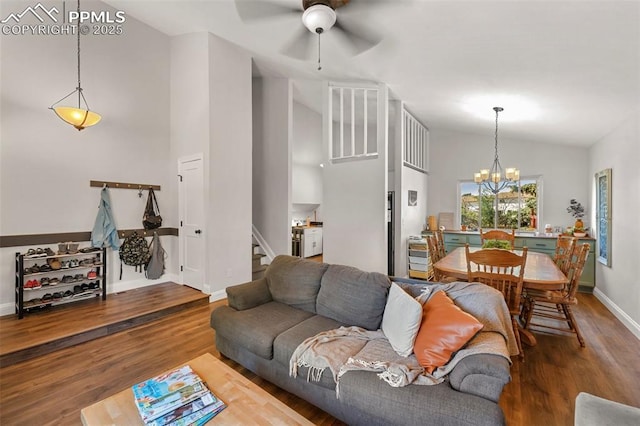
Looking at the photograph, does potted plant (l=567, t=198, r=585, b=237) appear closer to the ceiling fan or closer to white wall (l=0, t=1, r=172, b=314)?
the ceiling fan

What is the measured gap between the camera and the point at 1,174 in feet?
10.3

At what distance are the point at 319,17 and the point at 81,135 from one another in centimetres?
365

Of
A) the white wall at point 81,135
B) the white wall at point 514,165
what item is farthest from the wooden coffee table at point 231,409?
the white wall at point 514,165

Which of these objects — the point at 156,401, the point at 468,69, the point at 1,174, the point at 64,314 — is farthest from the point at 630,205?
the point at 1,174

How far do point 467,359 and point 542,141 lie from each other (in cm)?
565

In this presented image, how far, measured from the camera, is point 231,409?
1382 mm

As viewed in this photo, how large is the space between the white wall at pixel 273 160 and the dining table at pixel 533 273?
9.97 ft

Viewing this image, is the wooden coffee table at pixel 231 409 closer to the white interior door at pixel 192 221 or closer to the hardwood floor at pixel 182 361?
the hardwood floor at pixel 182 361

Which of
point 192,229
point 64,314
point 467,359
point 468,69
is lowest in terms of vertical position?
point 64,314

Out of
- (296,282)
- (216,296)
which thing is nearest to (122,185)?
(216,296)

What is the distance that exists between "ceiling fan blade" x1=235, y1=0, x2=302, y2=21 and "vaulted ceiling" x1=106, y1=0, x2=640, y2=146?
0.04 m

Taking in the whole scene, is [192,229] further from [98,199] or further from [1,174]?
[1,174]

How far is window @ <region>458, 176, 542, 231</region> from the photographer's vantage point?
5.69 metres

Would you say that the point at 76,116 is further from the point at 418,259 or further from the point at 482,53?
the point at 418,259
